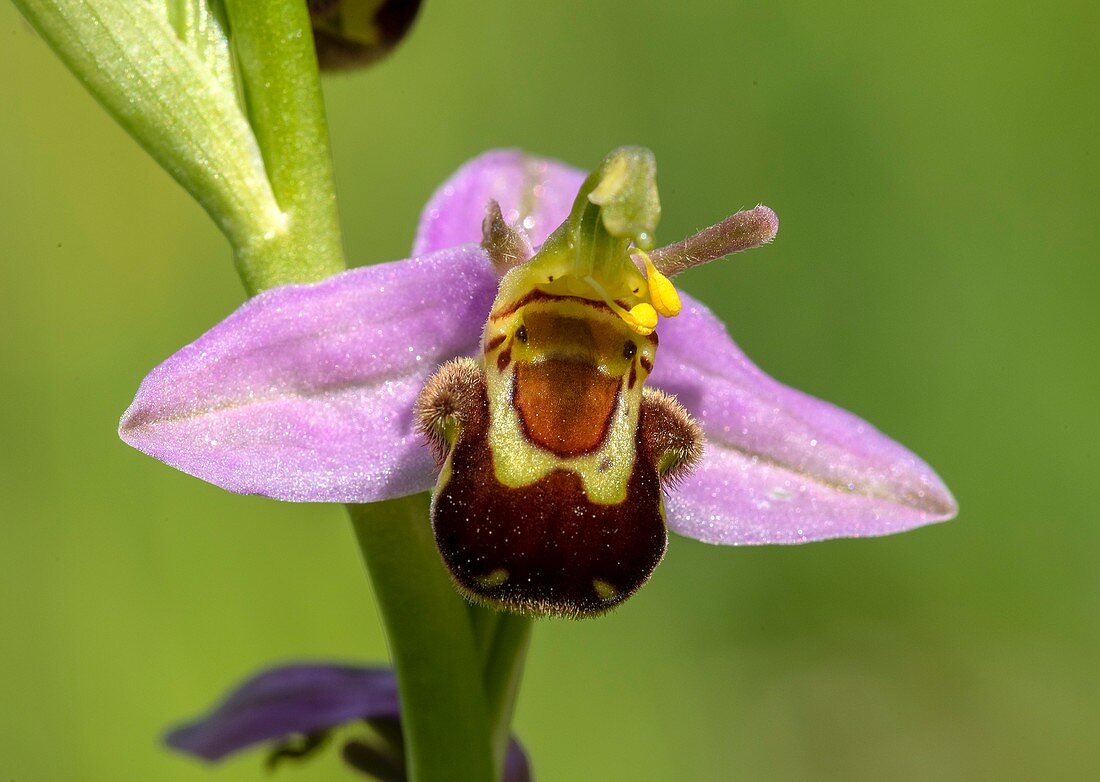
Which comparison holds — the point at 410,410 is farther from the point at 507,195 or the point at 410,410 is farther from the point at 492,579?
the point at 507,195

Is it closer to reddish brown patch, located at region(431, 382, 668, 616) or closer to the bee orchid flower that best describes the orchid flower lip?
the bee orchid flower

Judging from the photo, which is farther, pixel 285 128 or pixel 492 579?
pixel 285 128

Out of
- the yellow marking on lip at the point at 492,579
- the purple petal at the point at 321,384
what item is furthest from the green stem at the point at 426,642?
the yellow marking on lip at the point at 492,579

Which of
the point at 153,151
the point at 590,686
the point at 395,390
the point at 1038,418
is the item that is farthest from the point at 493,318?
the point at 1038,418

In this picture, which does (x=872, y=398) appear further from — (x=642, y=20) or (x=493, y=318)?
(x=493, y=318)

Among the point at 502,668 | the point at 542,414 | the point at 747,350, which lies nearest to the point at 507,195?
the point at 542,414

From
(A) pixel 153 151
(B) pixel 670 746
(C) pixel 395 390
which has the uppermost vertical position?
(A) pixel 153 151
